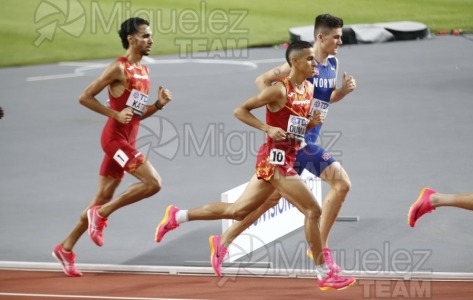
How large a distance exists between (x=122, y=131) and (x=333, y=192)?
1.87 m

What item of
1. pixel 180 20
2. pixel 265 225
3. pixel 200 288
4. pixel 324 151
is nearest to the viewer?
pixel 200 288

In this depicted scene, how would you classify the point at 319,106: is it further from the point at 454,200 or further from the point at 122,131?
the point at 122,131

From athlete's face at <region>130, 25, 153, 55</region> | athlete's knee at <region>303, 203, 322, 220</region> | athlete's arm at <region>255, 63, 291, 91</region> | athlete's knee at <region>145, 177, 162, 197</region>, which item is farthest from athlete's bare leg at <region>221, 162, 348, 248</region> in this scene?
athlete's face at <region>130, 25, 153, 55</region>

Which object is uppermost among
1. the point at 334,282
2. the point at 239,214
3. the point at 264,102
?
the point at 264,102

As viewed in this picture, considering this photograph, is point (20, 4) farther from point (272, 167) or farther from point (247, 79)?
point (272, 167)

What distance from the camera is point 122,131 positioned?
9.46 metres

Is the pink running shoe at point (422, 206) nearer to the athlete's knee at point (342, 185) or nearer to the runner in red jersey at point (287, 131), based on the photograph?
the athlete's knee at point (342, 185)

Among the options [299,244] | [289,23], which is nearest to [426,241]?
[299,244]

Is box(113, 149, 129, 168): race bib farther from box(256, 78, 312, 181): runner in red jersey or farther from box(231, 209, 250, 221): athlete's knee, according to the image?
box(256, 78, 312, 181): runner in red jersey

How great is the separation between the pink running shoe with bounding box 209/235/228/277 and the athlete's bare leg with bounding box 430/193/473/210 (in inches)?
70.9

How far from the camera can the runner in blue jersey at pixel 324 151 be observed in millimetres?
9109

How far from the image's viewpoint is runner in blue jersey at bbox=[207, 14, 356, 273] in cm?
911

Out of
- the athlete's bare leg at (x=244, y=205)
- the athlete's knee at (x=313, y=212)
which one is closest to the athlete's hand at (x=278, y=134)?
the athlete's bare leg at (x=244, y=205)

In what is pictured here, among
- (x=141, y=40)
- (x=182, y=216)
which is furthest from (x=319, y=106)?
(x=141, y=40)
